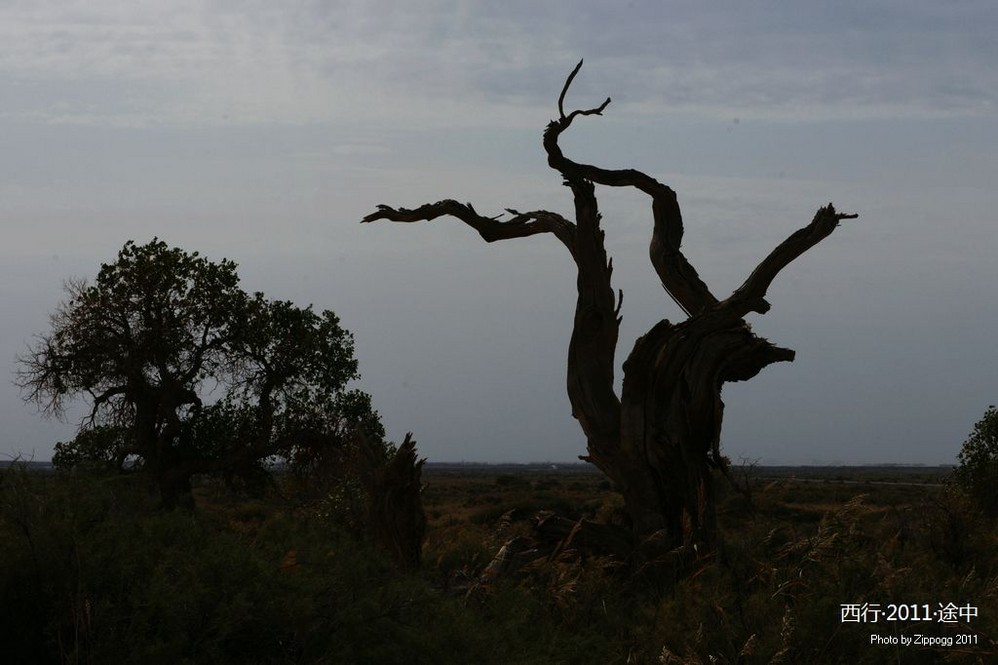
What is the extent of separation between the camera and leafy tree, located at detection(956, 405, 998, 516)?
23.8 metres

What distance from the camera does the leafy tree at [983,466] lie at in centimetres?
2380

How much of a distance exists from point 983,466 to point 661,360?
13823 millimetres

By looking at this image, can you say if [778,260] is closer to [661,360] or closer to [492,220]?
[661,360]

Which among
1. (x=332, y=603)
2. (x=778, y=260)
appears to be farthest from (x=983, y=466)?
(x=332, y=603)

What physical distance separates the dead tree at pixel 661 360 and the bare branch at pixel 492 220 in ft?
0.41

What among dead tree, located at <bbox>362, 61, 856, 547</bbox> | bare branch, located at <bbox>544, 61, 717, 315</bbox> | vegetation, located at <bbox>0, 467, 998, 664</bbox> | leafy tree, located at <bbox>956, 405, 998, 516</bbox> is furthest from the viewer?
leafy tree, located at <bbox>956, 405, 998, 516</bbox>

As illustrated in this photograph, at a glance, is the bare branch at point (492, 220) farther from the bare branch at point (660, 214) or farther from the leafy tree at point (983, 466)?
the leafy tree at point (983, 466)

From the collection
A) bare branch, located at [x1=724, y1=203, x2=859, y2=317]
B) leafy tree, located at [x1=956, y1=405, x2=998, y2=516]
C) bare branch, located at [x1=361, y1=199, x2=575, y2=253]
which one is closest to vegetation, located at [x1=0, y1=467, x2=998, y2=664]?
bare branch, located at [x1=724, y1=203, x2=859, y2=317]

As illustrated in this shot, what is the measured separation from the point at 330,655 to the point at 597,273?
935 centimetres

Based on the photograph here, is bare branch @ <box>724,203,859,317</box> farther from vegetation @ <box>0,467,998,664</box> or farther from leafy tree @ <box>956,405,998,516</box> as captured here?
leafy tree @ <box>956,405,998,516</box>

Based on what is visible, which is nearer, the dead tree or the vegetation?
the vegetation

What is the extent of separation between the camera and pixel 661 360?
46.4 feet

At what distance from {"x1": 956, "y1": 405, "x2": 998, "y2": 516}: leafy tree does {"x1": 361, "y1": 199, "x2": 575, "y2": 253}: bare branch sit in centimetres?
1373

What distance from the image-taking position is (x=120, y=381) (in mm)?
22141
